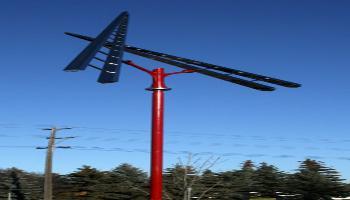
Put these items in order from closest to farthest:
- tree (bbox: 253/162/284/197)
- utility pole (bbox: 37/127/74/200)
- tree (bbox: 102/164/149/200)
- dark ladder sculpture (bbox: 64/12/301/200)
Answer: dark ladder sculpture (bbox: 64/12/301/200) < utility pole (bbox: 37/127/74/200) < tree (bbox: 102/164/149/200) < tree (bbox: 253/162/284/197)

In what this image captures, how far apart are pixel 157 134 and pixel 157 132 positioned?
0.04 m

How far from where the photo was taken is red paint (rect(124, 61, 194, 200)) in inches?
441

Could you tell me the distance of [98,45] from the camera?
1012 cm

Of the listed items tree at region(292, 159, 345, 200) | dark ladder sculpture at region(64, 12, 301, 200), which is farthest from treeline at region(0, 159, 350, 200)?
dark ladder sculpture at region(64, 12, 301, 200)

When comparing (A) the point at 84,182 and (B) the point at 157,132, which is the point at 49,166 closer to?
(A) the point at 84,182

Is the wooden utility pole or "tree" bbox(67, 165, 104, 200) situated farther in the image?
"tree" bbox(67, 165, 104, 200)

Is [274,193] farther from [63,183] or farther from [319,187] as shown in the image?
[63,183]

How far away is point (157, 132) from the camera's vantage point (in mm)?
11305

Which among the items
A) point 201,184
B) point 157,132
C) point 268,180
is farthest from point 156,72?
point 268,180

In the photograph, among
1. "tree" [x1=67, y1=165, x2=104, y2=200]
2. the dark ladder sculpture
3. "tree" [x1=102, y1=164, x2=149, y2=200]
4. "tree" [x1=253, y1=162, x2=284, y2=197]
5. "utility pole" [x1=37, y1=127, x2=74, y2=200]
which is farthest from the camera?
"tree" [x1=253, y1=162, x2=284, y2=197]

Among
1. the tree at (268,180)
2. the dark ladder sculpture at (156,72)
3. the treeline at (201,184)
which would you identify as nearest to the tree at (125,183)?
the treeline at (201,184)

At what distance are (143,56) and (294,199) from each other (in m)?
59.8

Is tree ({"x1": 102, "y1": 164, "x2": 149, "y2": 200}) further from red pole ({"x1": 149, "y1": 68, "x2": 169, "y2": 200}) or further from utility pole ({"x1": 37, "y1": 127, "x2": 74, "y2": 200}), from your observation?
red pole ({"x1": 149, "y1": 68, "x2": 169, "y2": 200})

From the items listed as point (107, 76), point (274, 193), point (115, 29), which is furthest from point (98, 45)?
point (274, 193)
